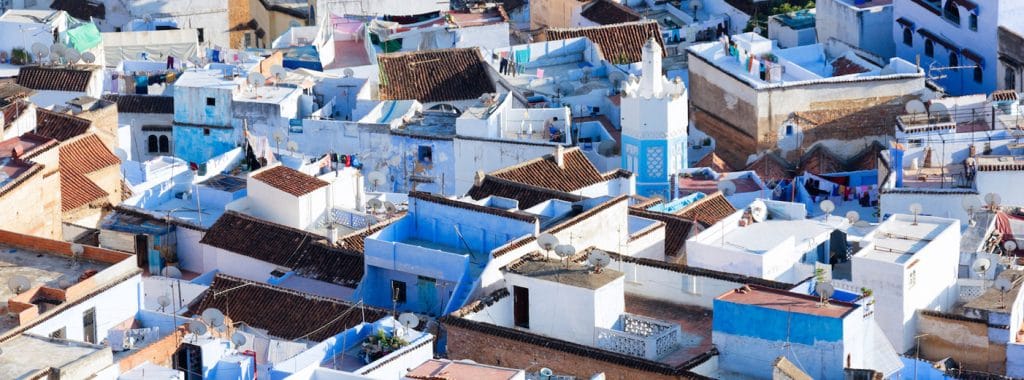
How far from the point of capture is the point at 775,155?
6856 cm

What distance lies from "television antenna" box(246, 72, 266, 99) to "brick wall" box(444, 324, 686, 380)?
2328 centimetres

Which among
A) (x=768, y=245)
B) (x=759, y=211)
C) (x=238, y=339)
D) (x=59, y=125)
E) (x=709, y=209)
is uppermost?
(x=59, y=125)

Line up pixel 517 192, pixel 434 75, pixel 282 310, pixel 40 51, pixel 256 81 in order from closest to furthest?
pixel 282 310, pixel 517 192, pixel 256 81, pixel 434 75, pixel 40 51

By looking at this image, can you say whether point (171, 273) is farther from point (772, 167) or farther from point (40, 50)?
point (772, 167)

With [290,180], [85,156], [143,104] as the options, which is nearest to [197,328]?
[290,180]

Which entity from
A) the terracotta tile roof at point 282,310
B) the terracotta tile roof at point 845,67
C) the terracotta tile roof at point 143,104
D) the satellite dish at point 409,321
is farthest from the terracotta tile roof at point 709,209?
the terracotta tile roof at point 143,104

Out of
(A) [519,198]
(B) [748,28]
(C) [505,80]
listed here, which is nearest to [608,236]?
(A) [519,198]

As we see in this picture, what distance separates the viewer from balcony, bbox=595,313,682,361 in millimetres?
45812

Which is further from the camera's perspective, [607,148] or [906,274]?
[607,148]

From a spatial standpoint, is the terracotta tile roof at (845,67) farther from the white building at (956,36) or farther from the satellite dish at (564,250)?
the satellite dish at (564,250)

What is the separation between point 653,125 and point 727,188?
2.52m

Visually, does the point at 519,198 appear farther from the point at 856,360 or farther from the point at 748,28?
the point at 748,28

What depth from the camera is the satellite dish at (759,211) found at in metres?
53.6

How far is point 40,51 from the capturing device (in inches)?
2852
